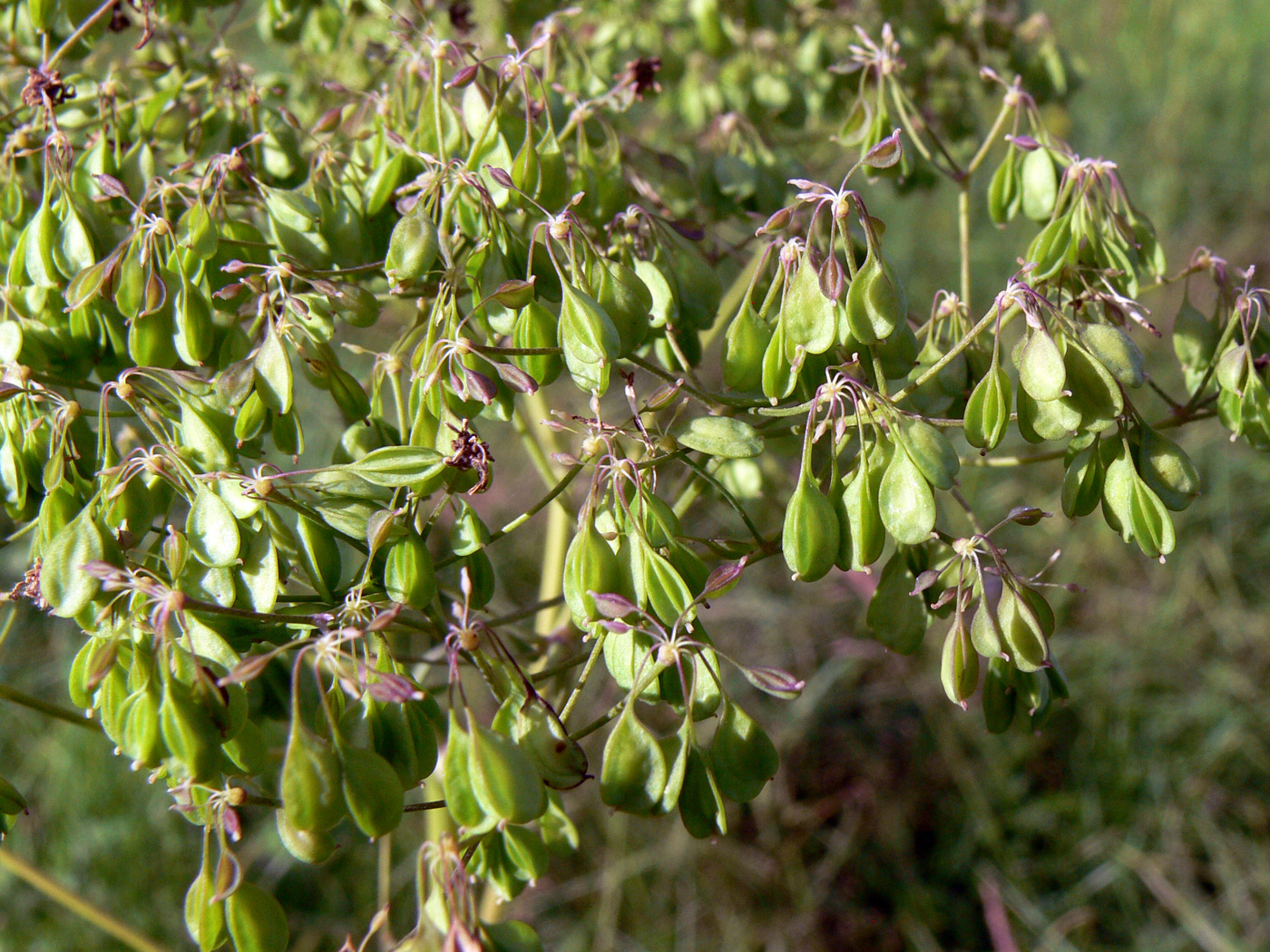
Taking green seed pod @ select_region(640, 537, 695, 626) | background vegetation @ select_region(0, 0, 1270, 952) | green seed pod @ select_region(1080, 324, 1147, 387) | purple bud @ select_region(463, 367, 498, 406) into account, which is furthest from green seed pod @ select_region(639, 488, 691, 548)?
background vegetation @ select_region(0, 0, 1270, 952)

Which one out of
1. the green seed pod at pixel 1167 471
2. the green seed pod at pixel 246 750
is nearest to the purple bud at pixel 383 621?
the green seed pod at pixel 246 750

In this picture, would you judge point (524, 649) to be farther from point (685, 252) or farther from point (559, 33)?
point (559, 33)

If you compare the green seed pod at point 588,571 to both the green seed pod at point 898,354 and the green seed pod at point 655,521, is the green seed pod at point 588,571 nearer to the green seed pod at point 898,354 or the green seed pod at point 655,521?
the green seed pod at point 655,521

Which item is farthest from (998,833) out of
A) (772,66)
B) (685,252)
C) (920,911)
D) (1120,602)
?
(685,252)

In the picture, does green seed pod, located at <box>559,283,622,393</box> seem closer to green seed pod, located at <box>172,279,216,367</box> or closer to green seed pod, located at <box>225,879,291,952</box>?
green seed pod, located at <box>172,279,216,367</box>

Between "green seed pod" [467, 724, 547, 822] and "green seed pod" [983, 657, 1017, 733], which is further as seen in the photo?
"green seed pod" [983, 657, 1017, 733]
